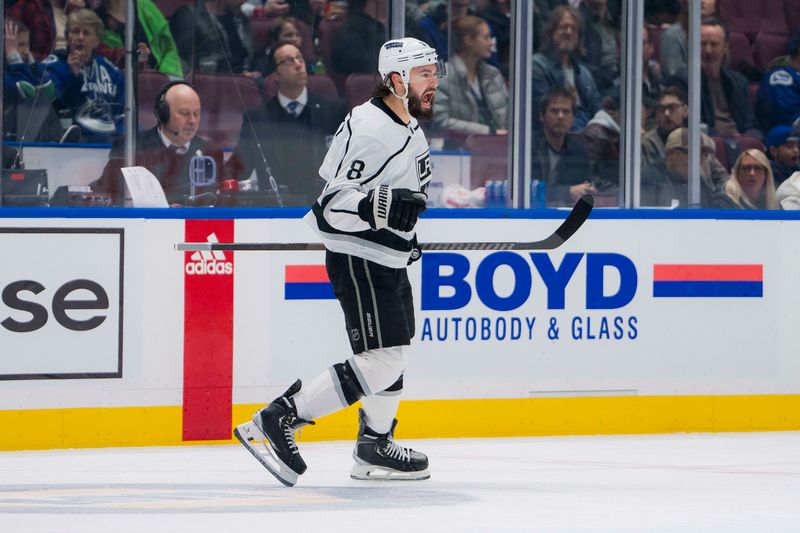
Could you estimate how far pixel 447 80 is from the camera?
6.12 meters

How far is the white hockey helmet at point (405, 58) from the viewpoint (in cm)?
432

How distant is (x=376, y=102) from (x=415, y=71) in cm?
14

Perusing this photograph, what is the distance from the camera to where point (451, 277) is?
574 cm

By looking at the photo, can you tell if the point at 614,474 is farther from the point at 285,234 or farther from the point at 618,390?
the point at 285,234

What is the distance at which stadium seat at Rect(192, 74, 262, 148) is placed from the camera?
5766 mm

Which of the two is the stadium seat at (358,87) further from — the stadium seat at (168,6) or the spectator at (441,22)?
the stadium seat at (168,6)

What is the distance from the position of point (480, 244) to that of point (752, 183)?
1912mm

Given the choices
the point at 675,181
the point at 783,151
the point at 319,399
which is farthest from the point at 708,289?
the point at 319,399

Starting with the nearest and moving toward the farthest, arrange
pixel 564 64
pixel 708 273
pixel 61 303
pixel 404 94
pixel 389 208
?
pixel 389 208 → pixel 404 94 → pixel 61 303 → pixel 708 273 → pixel 564 64

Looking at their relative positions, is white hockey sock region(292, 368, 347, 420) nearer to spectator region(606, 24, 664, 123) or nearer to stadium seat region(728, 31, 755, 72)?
spectator region(606, 24, 664, 123)

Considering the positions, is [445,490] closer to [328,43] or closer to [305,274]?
[305,274]

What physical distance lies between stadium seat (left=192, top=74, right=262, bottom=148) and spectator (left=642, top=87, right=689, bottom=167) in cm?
165

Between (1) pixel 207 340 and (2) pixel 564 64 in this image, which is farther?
(2) pixel 564 64

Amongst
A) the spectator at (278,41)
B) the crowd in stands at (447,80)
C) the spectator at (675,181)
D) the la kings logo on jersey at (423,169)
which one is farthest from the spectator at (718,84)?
the la kings logo on jersey at (423,169)
